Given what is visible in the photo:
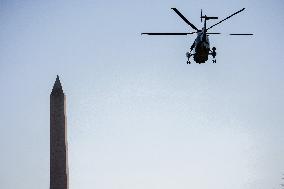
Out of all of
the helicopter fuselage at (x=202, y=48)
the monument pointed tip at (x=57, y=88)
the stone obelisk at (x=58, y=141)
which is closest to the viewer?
the helicopter fuselage at (x=202, y=48)

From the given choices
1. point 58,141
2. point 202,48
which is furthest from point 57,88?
point 202,48

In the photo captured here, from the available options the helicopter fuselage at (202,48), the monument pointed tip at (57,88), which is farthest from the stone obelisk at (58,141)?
the helicopter fuselage at (202,48)

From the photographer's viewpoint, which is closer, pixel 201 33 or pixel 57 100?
pixel 201 33

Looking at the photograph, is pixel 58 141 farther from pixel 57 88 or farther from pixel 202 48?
pixel 202 48

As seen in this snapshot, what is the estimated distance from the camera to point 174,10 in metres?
16.2

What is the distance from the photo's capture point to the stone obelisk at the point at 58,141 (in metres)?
21.6

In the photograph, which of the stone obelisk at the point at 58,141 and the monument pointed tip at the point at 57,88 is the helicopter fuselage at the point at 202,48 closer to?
the stone obelisk at the point at 58,141

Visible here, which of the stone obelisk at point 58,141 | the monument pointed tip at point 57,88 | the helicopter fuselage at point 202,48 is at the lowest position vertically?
the stone obelisk at point 58,141

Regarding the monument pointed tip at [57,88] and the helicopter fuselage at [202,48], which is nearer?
Result: the helicopter fuselage at [202,48]

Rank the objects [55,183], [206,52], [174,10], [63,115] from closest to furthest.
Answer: [174,10], [206,52], [55,183], [63,115]

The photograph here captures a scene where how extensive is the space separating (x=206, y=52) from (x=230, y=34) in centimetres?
187

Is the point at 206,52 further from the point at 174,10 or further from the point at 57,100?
the point at 57,100

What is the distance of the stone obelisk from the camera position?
2158 centimetres

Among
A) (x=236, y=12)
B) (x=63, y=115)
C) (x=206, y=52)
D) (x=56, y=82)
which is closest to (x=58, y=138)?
(x=63, y=115)
